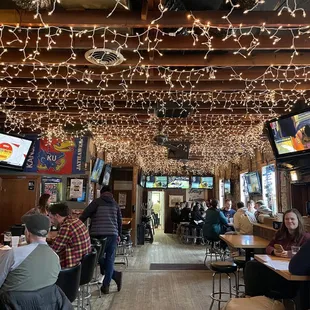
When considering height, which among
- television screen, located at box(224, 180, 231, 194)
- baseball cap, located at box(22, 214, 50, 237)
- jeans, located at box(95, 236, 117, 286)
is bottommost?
jeans, located at box(95, 236, 117, 286)

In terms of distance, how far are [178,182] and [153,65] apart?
439 inches

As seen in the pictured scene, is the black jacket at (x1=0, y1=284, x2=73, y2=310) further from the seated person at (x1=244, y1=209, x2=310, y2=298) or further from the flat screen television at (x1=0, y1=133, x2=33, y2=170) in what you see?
the flat screen television at (x1=0, y1=133, x2=33, y2=170)

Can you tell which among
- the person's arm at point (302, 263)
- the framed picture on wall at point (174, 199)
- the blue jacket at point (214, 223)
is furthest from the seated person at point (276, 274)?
the framed picture on wall at point (174, 199)

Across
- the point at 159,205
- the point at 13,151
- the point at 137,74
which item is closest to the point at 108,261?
the point at 137,74

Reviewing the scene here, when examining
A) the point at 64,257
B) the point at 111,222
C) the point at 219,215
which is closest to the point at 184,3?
the point at 64,257

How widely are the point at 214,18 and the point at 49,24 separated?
1.47m

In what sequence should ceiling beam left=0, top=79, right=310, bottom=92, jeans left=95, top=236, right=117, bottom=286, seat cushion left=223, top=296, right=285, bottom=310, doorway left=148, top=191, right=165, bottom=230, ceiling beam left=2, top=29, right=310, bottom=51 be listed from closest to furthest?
seat cushion left=223, top=296, right=285, bottom=310 < ceiling beam left=2, top=29, right=310, bottom=51 < ceiling beam left=0, top=79, right=310, bottom=92 < jeans left=95, top=236, right=117, bottom=286 < doorway left=148, top=191, right=165, bottom=230

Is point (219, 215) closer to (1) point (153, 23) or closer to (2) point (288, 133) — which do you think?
(2) point (288, 133)

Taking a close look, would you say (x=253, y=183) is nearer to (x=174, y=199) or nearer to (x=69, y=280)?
(x=174, y=199)

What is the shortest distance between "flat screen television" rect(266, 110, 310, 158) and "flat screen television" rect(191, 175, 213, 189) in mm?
8967

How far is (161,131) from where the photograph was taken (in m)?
7.05

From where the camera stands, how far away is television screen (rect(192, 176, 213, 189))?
47.2 feet

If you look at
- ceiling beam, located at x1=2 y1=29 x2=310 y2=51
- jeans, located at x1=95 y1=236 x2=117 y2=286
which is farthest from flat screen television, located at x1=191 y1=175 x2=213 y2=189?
ceiling beam, located at x1=2 y1=29 x2=310 y2=51

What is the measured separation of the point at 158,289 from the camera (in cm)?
517
